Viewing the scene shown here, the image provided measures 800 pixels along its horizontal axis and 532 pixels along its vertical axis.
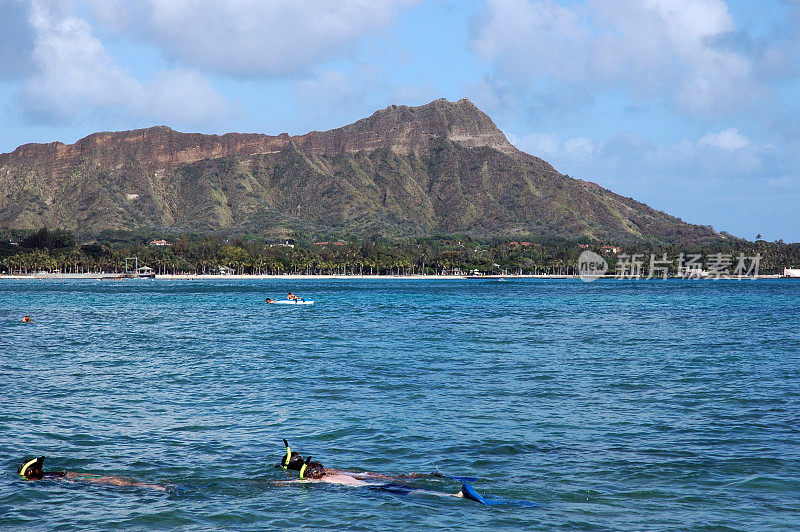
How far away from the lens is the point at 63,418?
879 inches

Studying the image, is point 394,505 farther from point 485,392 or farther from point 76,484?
point 485,392

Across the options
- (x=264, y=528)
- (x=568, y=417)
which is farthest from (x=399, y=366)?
(x=264, y=528)

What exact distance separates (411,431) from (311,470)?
4994 mm

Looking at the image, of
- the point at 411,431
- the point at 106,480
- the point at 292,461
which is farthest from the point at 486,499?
the point at 106,480

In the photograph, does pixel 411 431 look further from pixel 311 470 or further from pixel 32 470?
pixel 32 470

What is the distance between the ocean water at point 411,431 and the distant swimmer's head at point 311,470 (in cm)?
51

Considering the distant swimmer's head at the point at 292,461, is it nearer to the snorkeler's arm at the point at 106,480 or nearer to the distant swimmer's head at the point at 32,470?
the snorkeler's arm at the point at 106,480

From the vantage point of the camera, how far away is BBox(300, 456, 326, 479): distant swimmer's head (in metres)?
15.8

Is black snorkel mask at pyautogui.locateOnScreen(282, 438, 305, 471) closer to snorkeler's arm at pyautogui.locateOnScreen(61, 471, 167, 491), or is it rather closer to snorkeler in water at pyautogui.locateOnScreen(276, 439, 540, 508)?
snorkeler in water at pyautogui.locateOnScreen(276, 439, 540, 508)

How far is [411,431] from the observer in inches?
805

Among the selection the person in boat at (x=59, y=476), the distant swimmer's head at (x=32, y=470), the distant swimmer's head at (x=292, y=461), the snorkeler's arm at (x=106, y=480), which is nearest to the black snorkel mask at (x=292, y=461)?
the distant swimmer's head at (x=292, y=461)

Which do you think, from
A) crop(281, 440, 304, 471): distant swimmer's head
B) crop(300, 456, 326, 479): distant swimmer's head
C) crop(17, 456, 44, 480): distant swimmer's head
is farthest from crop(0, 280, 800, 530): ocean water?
crop(300, 456, 326, 479): distant swimmer's head

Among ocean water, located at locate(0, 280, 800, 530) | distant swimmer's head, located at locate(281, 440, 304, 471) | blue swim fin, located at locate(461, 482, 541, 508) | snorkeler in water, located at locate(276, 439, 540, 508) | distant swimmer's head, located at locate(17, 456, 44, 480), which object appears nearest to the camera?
ocean water, located at locate(0, 280, 800, 530)

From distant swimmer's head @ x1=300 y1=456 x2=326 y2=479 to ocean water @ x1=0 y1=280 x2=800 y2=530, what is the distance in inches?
19.9
